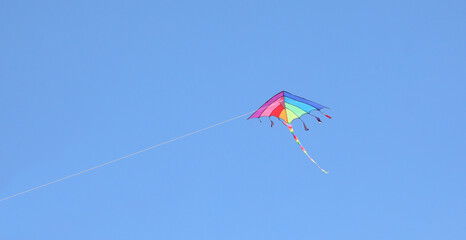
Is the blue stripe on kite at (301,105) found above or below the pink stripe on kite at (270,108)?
below

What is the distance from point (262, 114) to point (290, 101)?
0.68 metres

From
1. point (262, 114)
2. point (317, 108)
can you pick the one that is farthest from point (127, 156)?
point (317, 108)

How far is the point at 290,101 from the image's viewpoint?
11.7 m

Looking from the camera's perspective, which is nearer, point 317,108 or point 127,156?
point 317,108

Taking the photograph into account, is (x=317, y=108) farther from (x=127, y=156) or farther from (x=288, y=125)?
(x=127, y=156)

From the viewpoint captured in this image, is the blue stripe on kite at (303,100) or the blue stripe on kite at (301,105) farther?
the blue stripe on kite at (301,105)

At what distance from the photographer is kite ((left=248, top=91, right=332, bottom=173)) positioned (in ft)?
37.8

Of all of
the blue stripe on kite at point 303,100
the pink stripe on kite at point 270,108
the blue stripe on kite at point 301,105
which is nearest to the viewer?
the blue stripe on kite at point 303,100

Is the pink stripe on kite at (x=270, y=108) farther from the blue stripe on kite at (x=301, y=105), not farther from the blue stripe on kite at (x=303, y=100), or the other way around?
the blue stripe on kite at (x=303, y=100)

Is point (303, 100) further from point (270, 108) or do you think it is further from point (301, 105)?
point (270, 108)

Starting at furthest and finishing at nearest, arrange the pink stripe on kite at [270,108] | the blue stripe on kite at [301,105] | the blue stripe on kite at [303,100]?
the pink stripe on kite at [270,108], the blue stripe on kite at [301,105], the blue stripe on kite at [303,100]

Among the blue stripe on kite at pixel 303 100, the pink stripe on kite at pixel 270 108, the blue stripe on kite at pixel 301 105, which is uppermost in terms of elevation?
the pink stripe on kite at pixel 270 108

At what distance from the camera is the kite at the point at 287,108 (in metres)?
11.5

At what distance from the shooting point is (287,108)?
12.1 metres
